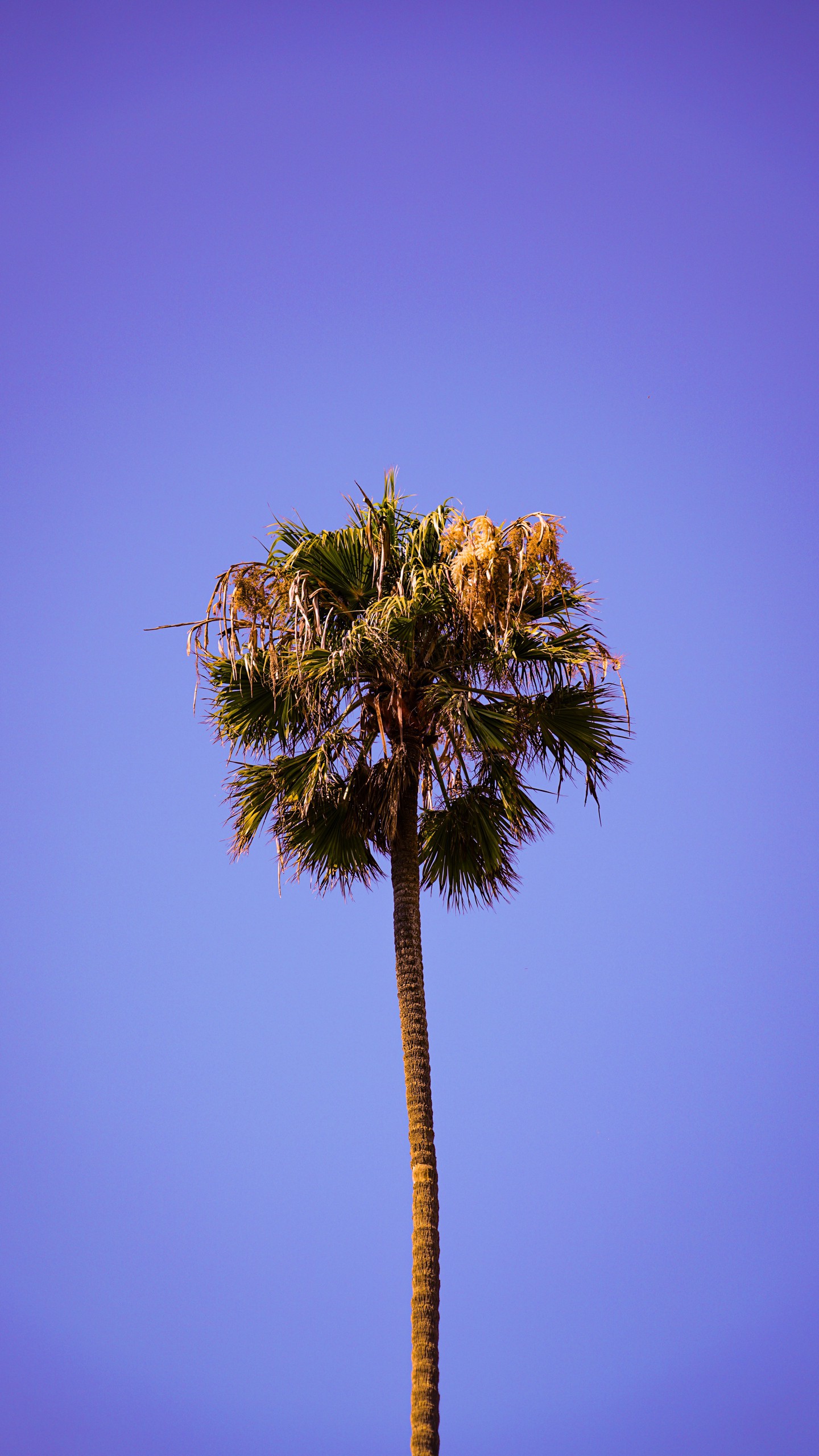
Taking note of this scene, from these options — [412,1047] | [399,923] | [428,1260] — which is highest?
[399,923]

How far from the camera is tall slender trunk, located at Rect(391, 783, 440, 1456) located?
33.8ft

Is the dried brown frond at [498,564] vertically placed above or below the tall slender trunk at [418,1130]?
above

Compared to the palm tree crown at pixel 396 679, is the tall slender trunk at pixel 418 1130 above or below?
below

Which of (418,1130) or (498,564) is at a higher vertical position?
(498,564)

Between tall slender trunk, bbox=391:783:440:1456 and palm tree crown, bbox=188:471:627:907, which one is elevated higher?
palm tree crown, bbox=188:471:627:907

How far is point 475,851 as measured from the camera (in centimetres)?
1279

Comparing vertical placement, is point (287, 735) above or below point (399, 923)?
above

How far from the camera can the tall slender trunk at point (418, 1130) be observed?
1030 centimetres

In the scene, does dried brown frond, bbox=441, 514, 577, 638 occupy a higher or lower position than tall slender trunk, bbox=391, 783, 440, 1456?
higher

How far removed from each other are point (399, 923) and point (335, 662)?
2136 millimetres

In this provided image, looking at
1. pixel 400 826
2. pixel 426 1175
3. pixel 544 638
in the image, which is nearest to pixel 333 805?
pixel 400 826

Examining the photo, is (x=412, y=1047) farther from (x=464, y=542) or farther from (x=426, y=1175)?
(x=464, y=542)

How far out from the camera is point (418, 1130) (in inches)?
437

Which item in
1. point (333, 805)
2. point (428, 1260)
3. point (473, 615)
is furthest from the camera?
point (333, 805)
